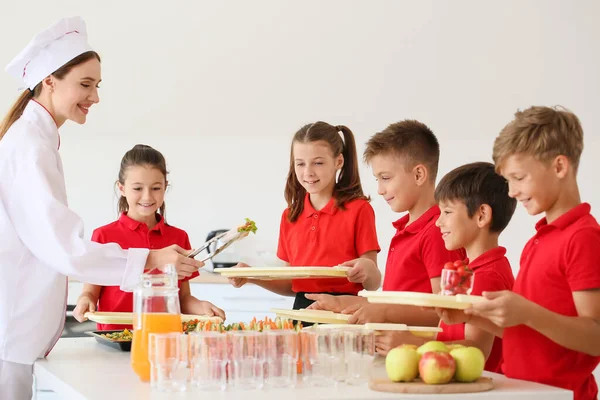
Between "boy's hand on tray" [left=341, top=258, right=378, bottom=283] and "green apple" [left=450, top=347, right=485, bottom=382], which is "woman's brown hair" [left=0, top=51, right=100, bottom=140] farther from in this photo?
"green apple" [left=450, top=347, right=485, bottom=382]

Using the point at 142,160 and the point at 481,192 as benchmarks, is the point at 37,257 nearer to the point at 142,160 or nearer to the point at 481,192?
the point at 142,160

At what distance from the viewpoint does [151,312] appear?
1732 millimetres

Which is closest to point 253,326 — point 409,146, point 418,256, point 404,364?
point 404,364

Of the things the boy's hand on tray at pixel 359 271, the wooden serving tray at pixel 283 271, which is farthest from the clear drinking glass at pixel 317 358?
the boy's hand on tray at pixel 359 271

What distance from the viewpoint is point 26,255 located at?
212 centimetres

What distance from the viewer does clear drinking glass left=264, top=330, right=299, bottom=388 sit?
162cm

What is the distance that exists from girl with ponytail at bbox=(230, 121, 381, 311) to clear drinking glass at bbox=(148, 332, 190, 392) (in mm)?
1247

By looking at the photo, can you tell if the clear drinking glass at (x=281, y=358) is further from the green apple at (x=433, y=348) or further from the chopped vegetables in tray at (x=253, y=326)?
the green apple at (x=433, y=348)

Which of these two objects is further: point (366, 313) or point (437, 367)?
point (366, 313)

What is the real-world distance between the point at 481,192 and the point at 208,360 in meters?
0.89

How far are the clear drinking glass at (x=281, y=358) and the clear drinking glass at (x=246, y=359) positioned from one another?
15mm

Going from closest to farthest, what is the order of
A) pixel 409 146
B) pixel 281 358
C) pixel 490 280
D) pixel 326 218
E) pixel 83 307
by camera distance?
pixel 281 358, pixel 490 280, pixel 409 146, pixel 83 307, pixel 326 218

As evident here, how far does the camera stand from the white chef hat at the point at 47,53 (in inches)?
91.6

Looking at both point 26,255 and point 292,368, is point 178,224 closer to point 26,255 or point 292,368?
point 26,255
